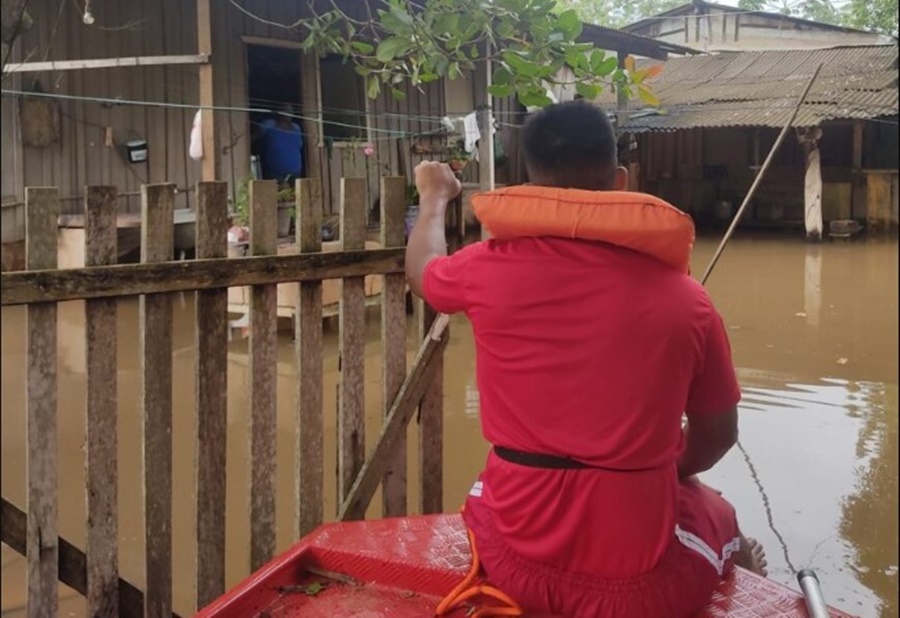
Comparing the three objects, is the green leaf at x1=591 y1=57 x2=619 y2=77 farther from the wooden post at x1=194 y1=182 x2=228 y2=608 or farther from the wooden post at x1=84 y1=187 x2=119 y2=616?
the wooden post at x1=84 y1=187 x2=119 y2=616

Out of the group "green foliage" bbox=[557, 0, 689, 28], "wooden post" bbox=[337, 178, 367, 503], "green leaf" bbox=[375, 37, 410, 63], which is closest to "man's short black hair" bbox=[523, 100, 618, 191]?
"wooden post" bbox=[337, 178, 367, 503]

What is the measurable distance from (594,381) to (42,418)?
4.95 ft

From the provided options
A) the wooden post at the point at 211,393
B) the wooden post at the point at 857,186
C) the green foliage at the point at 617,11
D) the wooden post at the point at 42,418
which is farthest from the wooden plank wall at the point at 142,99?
the wooden post at the point at 857,186

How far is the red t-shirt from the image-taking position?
1849 mm

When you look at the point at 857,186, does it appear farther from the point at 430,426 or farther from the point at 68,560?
the point at 68,560

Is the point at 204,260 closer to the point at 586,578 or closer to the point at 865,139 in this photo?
the point at 586,578

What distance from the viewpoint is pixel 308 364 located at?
296 centimetres

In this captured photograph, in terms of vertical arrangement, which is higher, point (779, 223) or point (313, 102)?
point (313, 102)

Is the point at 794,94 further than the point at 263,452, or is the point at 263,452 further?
the point at 794,94

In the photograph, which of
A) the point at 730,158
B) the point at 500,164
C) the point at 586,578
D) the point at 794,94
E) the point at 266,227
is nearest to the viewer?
the point at 586,578

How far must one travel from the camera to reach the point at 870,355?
27.2 ft

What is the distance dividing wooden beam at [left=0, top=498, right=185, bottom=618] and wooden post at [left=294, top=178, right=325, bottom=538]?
1.80ft

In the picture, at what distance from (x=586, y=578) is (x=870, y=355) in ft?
23.8

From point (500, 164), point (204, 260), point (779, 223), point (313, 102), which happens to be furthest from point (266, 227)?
point (779, 223)
